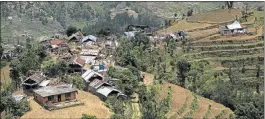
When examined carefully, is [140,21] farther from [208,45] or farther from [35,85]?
[35,85]

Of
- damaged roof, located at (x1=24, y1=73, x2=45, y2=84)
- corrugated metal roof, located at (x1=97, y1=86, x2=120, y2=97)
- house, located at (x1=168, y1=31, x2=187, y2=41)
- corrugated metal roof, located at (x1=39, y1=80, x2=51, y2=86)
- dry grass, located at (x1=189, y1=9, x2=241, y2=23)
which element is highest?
dry grass, located at (x1=189, y1=9, x2=241, y2=23)

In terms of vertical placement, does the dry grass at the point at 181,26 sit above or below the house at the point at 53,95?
above

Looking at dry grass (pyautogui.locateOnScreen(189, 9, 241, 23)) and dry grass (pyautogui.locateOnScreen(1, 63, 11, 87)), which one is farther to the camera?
dry grass (pyautogui.locateOnScreen(189, 9, 241, 23))

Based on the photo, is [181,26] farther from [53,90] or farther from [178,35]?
[53,90]

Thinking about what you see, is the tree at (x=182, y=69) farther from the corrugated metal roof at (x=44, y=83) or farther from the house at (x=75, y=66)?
the corrugated metal roof at (x=44, y=83)

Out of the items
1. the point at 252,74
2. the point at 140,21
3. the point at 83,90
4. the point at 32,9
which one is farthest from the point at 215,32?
the point at 32,9

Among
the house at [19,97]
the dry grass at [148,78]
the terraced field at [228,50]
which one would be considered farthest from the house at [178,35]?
the house at [19,97]

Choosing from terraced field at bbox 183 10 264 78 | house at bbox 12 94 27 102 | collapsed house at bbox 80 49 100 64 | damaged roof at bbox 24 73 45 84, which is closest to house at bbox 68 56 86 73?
damaged roof at bbox 24 73 45 84

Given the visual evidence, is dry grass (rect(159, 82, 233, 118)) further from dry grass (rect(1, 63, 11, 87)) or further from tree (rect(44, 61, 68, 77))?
A: dry grass (rect(1, 63, 11, 87))
